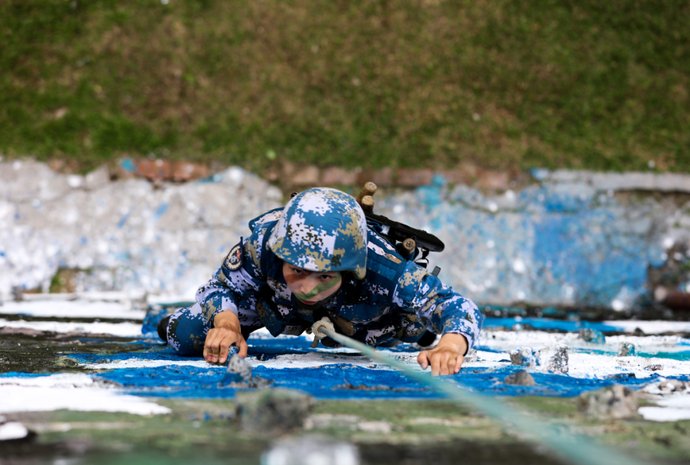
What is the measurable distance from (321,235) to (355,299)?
41 centimetres

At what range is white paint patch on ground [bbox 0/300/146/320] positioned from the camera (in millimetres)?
5648

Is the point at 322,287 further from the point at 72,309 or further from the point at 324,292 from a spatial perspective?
the point at 72,309

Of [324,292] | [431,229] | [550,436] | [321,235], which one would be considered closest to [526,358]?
[324,292]

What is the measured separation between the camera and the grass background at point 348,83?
25.2ft

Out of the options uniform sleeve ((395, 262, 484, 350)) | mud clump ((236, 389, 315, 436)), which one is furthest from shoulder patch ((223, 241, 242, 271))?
mud clump ((236, 389, 315, 436))

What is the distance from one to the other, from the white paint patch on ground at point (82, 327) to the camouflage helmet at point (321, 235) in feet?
5.68

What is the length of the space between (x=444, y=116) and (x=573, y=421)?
5.72 m

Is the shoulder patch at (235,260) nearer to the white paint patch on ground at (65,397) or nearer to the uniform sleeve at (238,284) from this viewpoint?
the uniform sleeve at (238,284)

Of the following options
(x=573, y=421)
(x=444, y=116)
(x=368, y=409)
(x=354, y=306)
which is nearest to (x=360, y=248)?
(x=354, y=306)

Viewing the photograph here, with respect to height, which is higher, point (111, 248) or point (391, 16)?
point (391, 16)

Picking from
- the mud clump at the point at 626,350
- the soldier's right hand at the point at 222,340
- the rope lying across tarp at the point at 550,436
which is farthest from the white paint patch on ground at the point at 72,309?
the rope lying across tarp at the point at 550,436

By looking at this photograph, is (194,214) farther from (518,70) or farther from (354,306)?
(354,306)

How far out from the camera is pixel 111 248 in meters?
7.34

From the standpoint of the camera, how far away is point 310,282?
3.29 metres
